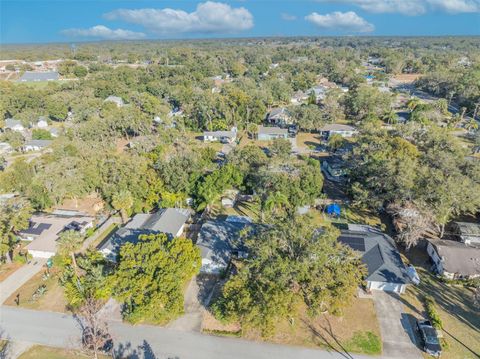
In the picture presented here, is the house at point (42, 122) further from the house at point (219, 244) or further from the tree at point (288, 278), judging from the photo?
the tree at point (288, 278)

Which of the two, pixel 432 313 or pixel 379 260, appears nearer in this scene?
pixel 432 313

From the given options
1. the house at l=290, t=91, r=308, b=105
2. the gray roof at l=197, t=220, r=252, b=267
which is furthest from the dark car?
the house at l=290, t=91, r=308, b=105

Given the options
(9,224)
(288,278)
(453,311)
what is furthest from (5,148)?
(453,311)

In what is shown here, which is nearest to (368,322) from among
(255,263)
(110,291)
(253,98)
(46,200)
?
(255,263)

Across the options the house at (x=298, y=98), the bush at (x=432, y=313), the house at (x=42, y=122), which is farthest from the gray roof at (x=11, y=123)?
the bush at (x=432, y=313)

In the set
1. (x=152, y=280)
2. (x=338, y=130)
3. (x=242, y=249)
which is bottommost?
(x=242, y=249)

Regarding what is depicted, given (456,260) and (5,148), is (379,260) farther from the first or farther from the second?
(5,148)

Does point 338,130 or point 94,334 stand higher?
point 338,130
